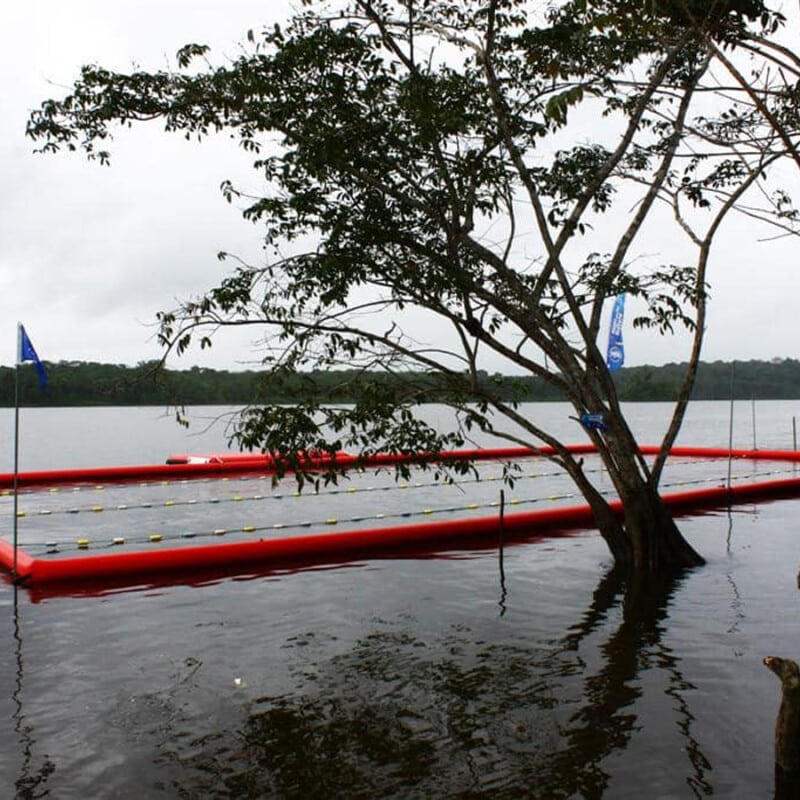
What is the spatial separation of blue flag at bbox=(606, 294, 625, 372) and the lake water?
39.5 feet

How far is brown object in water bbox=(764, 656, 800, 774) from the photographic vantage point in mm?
5160

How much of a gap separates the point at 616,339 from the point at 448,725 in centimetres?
1890

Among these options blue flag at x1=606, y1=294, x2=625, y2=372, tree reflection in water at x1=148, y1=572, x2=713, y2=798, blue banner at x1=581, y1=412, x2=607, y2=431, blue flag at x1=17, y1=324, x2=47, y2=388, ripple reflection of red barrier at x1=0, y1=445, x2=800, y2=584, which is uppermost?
blue flag at x1=606, y1=294, x2=625, y2=372

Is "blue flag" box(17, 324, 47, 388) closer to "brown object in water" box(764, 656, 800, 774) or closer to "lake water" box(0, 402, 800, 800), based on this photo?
"lake water" box(0, 402, 800, 800)

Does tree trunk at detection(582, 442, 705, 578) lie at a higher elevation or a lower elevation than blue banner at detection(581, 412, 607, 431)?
lower

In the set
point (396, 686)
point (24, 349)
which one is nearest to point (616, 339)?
point (24, 349)

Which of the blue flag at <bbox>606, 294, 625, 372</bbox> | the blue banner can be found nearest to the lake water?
the blue banner

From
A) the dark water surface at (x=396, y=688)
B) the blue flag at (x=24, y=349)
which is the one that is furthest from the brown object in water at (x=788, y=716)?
the blue flag at (x=24, y=349)

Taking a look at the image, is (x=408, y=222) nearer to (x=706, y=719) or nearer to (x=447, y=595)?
(x=447, y=595)

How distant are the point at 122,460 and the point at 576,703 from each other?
38.8 m

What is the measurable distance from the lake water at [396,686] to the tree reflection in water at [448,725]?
0.02 meters

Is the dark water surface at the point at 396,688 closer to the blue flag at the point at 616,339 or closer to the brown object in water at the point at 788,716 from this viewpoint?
the brown object in water at the point at 788,716

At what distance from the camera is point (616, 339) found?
2420 cm

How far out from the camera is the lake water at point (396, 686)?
5.81m
